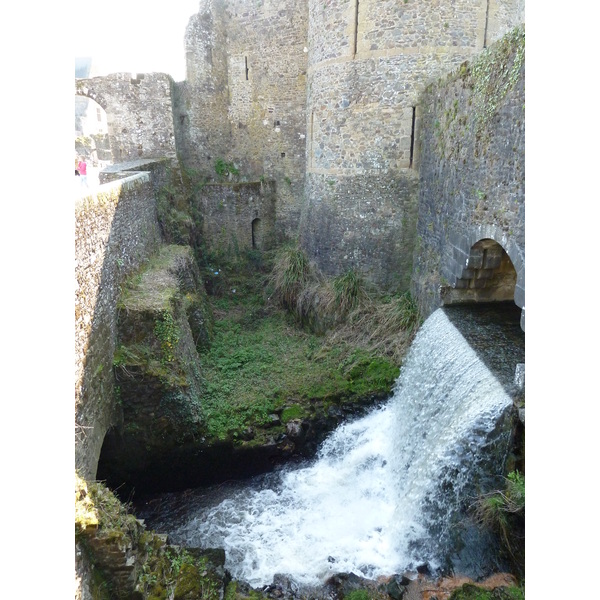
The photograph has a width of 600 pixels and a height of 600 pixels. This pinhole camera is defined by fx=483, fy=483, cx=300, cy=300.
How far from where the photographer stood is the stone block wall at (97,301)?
5312 millimetres

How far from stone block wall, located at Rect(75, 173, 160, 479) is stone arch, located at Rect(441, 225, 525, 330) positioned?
487 centimetres

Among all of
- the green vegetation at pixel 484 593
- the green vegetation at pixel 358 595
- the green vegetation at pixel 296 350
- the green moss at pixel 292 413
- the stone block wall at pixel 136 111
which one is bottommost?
the green vegetation at pixel 358 595

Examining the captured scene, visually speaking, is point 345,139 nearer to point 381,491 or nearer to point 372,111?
point 372,111

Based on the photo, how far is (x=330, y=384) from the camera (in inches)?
323

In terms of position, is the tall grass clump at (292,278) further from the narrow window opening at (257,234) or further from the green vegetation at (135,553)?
the green vegetation at (135,553)

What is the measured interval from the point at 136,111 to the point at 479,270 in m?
9.16

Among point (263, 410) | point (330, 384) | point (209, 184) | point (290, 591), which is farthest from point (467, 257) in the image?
point (209, 184)

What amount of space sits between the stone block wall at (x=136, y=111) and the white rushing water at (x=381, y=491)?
821cm

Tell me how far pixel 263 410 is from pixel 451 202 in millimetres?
4321

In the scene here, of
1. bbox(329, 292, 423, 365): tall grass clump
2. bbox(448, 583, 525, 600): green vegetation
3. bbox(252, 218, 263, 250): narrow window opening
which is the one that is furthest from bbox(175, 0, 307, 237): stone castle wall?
bbox(448, 583, 525, 600): green vegetation

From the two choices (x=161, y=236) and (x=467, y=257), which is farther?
(x=161, y=236)

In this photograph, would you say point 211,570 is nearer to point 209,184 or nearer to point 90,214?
point 90,214

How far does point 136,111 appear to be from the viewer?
1175 centimetres

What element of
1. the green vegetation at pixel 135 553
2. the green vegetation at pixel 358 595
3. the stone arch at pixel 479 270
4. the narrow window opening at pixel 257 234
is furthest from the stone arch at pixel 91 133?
the green vegetation at pixel 358 595
